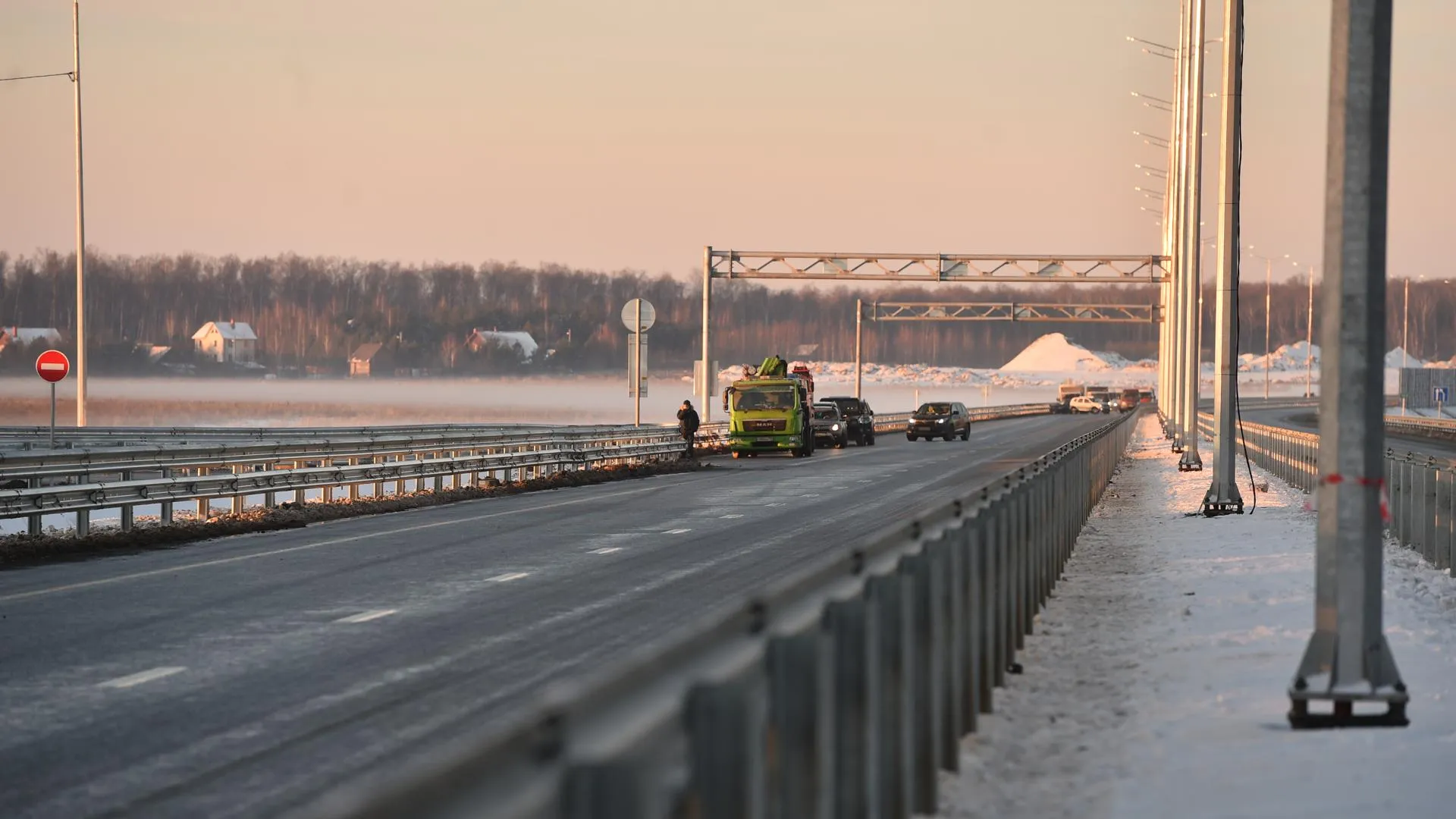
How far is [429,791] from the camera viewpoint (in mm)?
3213

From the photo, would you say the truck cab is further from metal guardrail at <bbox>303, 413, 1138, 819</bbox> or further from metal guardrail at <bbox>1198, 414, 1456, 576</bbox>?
metal guardrail at <bbox>303, 413, 1138, 819</bbox>

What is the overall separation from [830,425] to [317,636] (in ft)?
159

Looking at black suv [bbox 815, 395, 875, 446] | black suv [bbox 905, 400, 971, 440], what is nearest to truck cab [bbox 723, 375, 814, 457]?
A: black suv [bbox 815, 395, 875, 446]

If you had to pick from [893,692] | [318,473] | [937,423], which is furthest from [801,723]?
[937,423]

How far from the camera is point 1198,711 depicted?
407 inches

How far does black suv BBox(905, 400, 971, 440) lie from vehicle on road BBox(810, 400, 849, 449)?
26.9ft

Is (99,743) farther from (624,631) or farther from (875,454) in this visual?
(875,454)

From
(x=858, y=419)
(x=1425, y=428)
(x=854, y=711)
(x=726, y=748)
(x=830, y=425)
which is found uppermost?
(x=726, y=748)

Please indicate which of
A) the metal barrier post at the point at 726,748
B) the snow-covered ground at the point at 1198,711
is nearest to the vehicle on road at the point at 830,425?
the snow-covered ground at the point at 1198,711

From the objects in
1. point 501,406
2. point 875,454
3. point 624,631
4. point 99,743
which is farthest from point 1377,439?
point 501,406

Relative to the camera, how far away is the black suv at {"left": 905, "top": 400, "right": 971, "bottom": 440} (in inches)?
2766

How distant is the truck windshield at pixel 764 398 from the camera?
53.2 metres

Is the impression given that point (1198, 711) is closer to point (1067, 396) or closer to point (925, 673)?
point (925, 673)

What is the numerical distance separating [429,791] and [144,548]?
62.9ft
